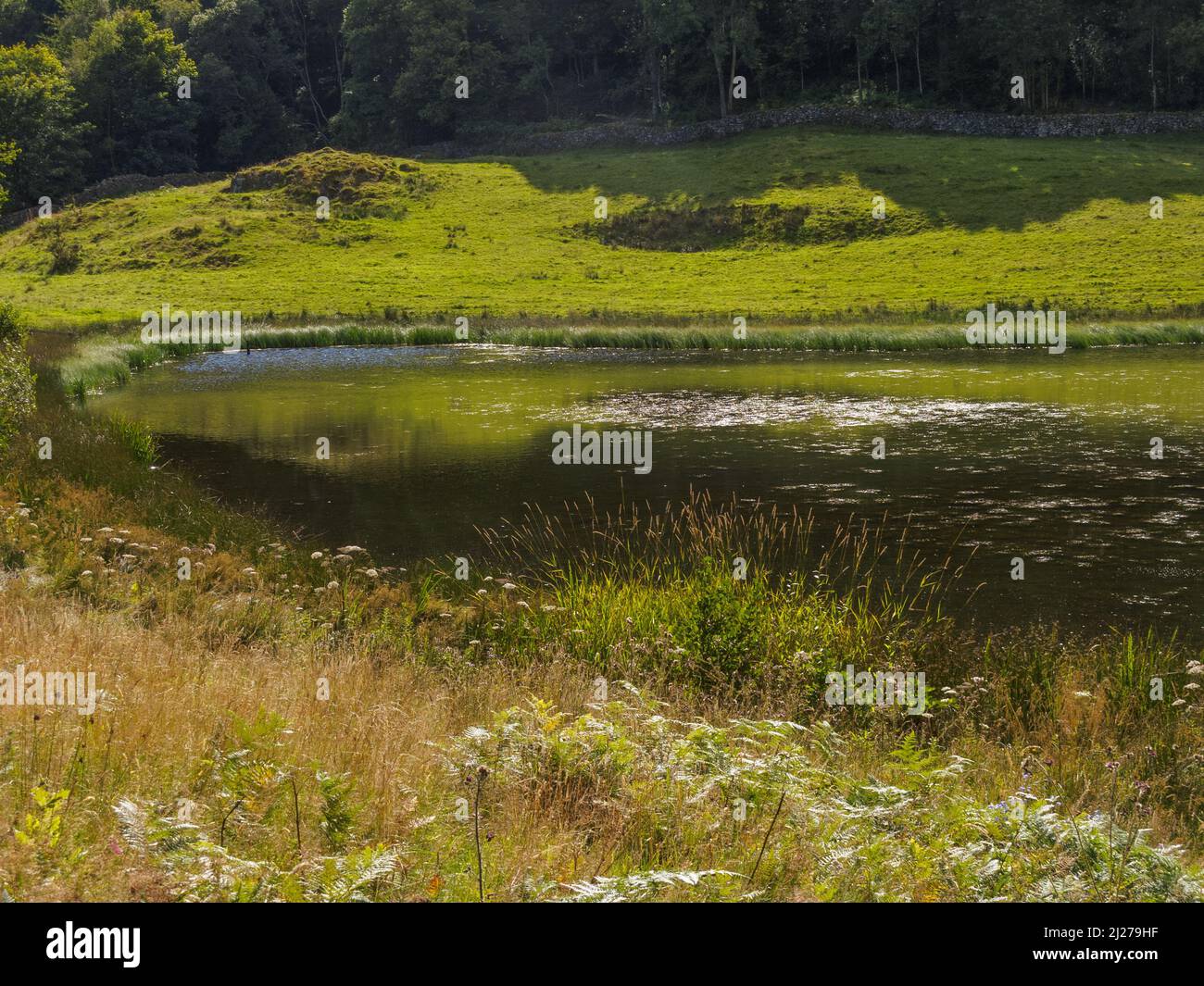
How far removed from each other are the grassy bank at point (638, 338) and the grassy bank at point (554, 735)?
3181 cm

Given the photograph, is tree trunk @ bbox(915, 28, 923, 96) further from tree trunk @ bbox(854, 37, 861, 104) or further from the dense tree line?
tree trunk @ bbox(854, 37, 861, 104)

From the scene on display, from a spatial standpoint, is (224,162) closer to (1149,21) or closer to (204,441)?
(1149,21)

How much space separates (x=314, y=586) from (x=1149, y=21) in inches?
3813

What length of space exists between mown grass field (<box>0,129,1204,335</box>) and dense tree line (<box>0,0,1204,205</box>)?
31.4ft

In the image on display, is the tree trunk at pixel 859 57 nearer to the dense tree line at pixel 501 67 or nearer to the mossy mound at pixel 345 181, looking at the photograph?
the dense tree line at pixel 501 67

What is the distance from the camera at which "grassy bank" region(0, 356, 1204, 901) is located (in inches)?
206

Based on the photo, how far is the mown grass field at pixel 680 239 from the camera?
2367 inches

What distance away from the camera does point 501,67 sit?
114m

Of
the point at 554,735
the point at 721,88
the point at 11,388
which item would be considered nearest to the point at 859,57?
the point at 721,88

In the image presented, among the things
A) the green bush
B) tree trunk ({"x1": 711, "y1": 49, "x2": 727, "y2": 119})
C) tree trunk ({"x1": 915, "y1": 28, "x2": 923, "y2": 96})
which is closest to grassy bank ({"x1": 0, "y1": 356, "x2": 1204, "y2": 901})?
the green bush

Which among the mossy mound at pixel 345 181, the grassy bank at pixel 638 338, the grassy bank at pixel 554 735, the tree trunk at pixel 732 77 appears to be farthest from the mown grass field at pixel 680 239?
the grassy bank at pixel 554 735

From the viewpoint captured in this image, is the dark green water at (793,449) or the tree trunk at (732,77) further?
the tree trunk at (732,77)

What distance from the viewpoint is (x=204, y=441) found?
27734mm

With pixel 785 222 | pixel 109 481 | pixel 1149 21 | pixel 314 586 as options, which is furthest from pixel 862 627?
pixel 1149 21
